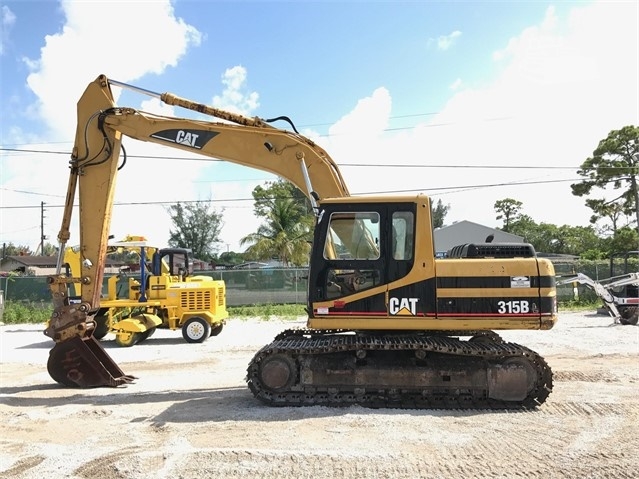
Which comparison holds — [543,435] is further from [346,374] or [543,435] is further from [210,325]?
[210,325]

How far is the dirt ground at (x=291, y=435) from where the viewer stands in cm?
449

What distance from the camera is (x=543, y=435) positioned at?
17.3 feet

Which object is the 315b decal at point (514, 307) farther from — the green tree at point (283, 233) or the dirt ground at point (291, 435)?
the green tree at point (283, 233)

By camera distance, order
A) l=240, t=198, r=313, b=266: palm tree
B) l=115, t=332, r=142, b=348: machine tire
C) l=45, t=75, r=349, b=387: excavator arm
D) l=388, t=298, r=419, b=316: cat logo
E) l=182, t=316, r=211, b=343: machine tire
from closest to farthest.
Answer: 1. l=388, t=298, r=419, b=316: cat logo
2. l=45, t=75, r=349, b=387: excavator arm
3. l=115, t=332, r=142, b=348: machine tire
4. l=182, t=316, r=211, b=343: machine tire
5. l=240, t=198, r=313, b=266: palm tree

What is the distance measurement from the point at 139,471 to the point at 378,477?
79.7 inches

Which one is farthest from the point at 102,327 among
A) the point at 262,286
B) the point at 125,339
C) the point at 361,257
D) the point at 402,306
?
the point at 402,306

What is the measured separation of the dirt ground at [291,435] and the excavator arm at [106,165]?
57 cm

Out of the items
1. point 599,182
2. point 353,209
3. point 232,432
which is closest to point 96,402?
point 232,432

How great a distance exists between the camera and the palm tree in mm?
30953

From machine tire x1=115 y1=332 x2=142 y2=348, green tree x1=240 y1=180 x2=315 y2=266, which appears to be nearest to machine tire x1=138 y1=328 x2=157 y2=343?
machine tire x1=115 y1=332 x2=142 y2=348

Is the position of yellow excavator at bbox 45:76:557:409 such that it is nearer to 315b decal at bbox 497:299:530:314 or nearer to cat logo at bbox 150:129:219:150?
315b decal at bbox 497:299:530:314

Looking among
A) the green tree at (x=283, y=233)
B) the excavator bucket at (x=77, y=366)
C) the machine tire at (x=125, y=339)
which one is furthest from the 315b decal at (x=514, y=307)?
the green tree at (x=283, y=233)

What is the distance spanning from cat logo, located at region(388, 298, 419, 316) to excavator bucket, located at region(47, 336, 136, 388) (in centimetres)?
443

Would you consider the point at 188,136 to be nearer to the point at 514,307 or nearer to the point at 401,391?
the point at 401,391
